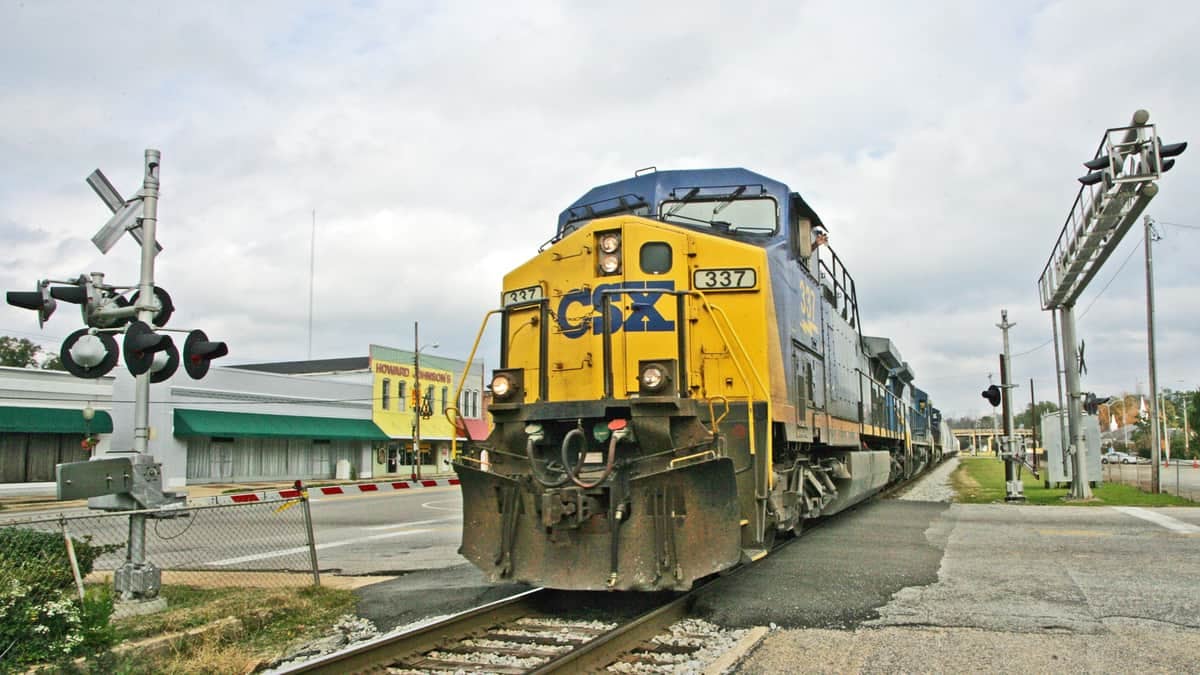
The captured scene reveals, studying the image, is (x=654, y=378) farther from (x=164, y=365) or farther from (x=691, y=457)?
(x=164, y=365)

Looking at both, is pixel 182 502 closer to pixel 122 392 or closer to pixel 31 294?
pixel 31 294

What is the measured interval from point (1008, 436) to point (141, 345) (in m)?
18.8

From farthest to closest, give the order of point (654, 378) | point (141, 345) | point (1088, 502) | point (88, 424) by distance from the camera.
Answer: point (88, 424) → point (1088, 502) → point (141, 345) → point (654, 378)

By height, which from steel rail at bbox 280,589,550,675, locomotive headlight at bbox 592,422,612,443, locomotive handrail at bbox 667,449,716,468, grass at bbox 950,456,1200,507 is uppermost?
locomotive headlight at bbox 592,422,612,443

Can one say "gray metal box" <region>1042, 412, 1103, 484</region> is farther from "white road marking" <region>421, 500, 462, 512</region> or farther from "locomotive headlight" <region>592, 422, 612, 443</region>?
"locomotive headlight" <region>592, 422, 612, 443</region>

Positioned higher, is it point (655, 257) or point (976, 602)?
point (655, 257)

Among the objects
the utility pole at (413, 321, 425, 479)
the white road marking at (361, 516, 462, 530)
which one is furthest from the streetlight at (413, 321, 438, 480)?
the white road marking at (361, 516, 462, 530)

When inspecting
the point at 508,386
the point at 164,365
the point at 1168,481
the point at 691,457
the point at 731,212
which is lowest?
the point at 1168,481

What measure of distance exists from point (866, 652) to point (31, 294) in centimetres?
758

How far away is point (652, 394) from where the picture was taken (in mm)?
6762

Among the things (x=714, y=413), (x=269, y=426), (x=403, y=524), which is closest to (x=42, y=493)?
(x=269, y=426)

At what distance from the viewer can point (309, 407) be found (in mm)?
39469

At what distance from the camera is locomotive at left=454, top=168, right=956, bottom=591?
20.7ft

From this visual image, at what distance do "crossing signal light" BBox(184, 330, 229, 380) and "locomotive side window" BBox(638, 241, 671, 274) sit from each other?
3.91 meters
